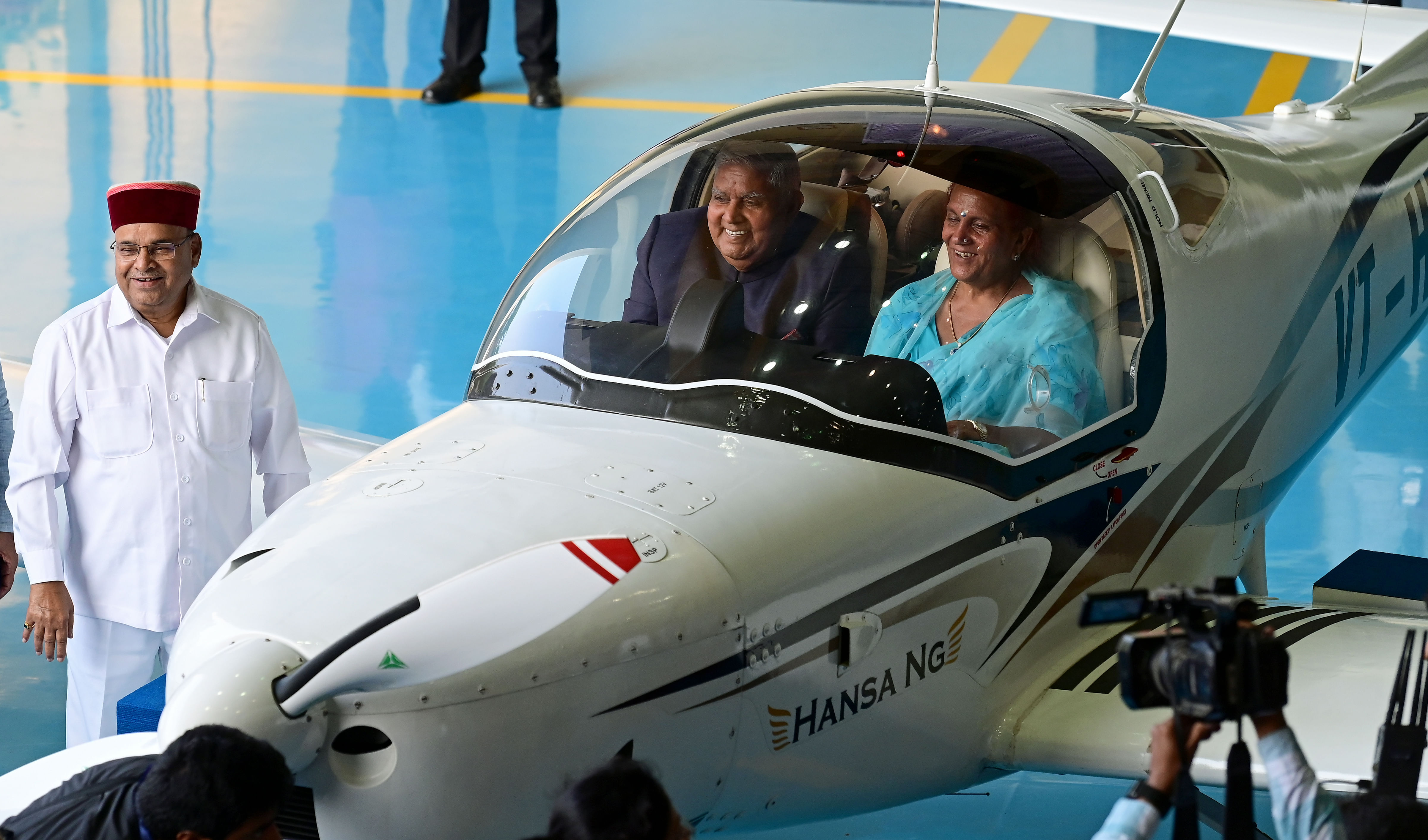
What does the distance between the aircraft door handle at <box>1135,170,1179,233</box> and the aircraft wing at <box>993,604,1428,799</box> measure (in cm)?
102

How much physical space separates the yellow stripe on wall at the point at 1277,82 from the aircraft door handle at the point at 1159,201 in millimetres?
7790

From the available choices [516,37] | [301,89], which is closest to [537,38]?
[516,37]

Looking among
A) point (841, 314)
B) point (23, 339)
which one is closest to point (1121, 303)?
point (841, 314)

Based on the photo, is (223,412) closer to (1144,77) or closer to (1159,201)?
(1159,201)

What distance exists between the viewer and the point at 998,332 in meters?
3.35

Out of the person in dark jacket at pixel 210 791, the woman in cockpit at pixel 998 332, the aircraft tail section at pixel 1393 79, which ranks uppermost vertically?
the aircraft tail section at pixel 1393 79

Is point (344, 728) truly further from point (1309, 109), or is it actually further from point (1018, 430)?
point (1309, 109)

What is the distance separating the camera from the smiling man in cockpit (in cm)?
329

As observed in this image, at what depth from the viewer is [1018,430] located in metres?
3.18

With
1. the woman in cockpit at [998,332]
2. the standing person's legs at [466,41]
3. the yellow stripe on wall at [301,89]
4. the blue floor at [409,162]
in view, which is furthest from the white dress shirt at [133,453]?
the standing person's legs at [466,41]

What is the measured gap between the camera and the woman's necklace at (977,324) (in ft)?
11.1

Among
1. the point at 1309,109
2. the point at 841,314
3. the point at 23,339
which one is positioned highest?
the point at 1309,109

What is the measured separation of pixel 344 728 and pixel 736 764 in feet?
2.47

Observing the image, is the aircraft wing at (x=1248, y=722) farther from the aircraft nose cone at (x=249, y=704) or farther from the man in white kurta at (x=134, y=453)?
the man in white kurta at (x=134, y=453)
